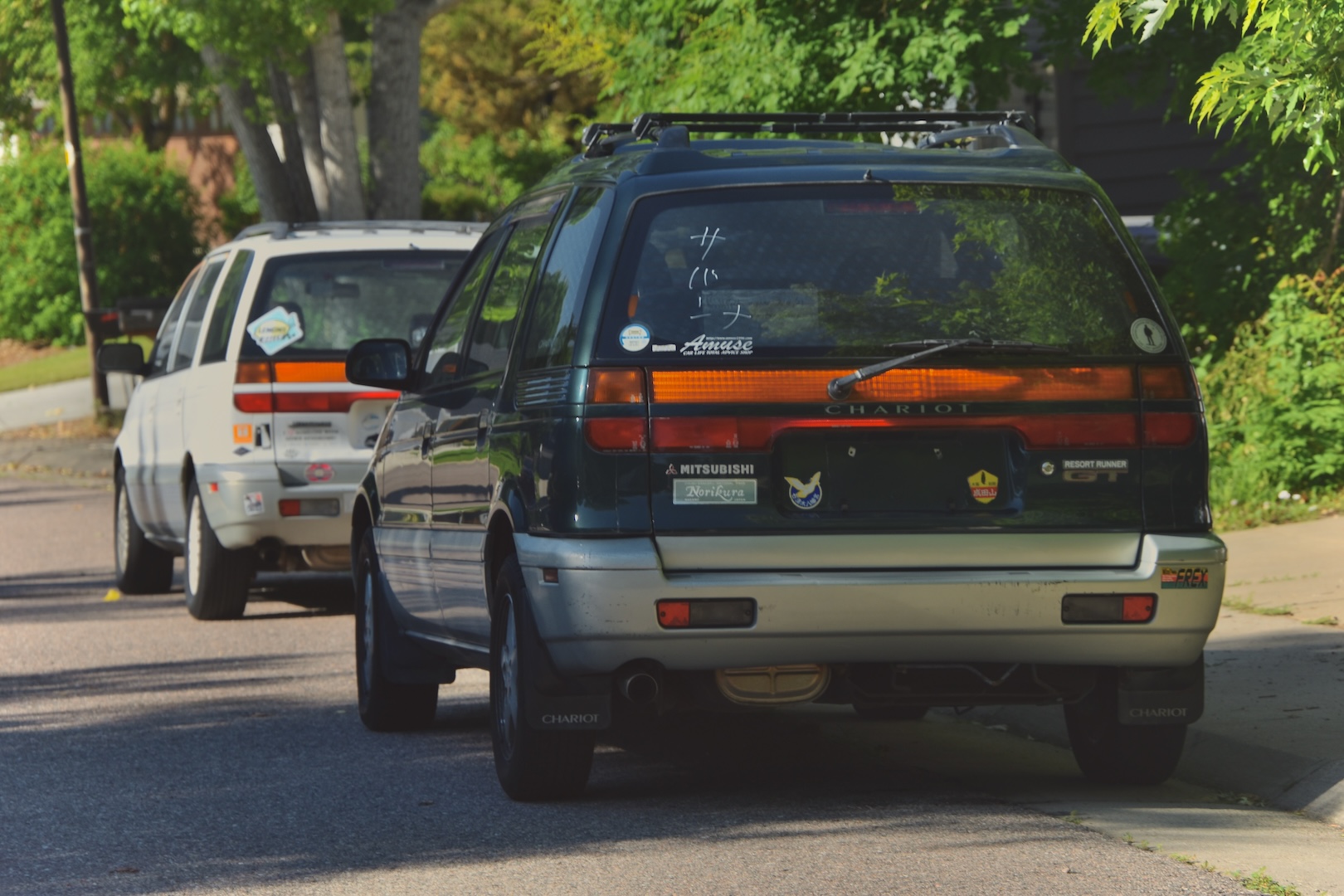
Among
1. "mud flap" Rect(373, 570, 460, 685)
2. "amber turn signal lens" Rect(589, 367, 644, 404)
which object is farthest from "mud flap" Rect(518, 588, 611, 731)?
"mud flap" Rect(373, 570, 460, 685)

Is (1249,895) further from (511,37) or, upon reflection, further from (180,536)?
(511,37)

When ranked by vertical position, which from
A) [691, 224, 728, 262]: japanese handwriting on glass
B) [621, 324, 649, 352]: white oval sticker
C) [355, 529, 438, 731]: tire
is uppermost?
[691, 224, 728, 262]: japanese handwriting on glass

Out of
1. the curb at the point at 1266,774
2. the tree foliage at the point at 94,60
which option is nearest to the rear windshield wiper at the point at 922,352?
the curb at the point at 1266,774

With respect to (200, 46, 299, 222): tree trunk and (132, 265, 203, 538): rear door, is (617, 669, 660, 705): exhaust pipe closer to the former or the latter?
(132, 265, 203, 538): rear door

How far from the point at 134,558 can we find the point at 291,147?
449 inches

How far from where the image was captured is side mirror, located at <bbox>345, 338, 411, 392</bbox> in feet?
26.3

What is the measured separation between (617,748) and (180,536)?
5198 mm

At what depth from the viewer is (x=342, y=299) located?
444 inches

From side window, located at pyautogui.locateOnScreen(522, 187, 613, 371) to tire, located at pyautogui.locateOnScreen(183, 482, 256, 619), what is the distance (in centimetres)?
528

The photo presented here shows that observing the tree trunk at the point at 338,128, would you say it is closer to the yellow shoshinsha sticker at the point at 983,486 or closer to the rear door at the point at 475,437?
the rear door at the point at 475,437

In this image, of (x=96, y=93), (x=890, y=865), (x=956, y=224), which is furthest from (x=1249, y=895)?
(x=96, y=93)

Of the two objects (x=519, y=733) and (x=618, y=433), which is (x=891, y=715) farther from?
(x=618, y=433)

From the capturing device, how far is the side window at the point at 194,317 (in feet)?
40.1

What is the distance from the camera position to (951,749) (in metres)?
7.80
